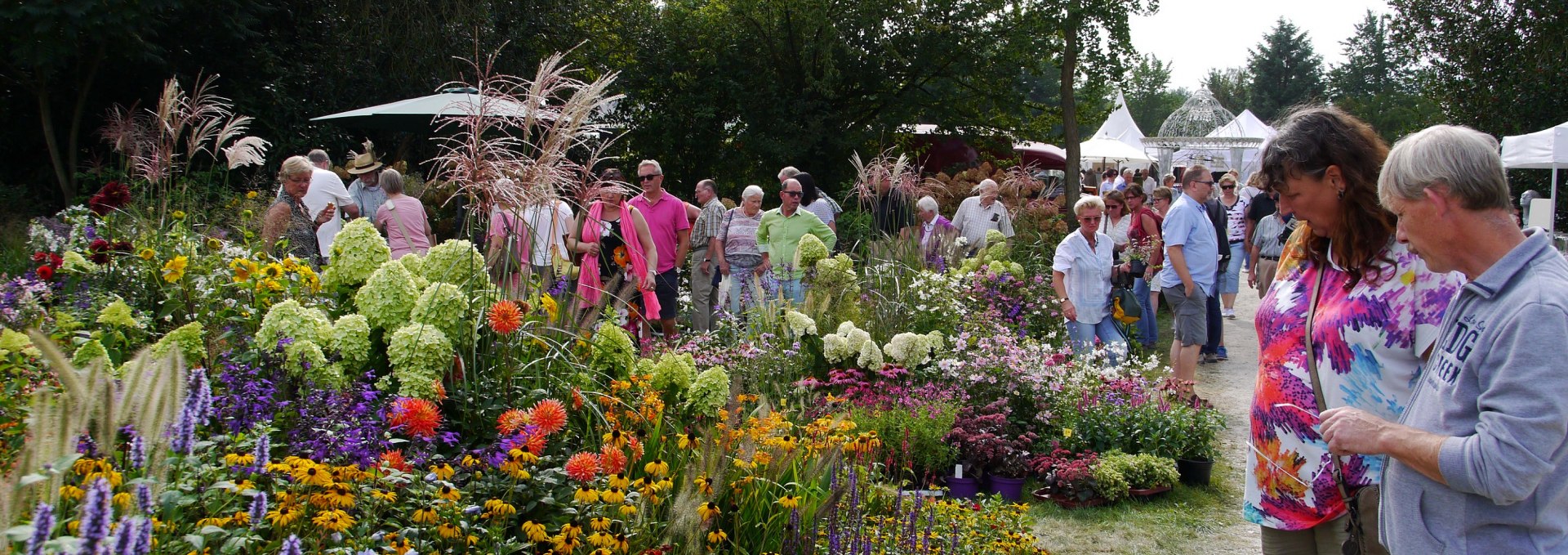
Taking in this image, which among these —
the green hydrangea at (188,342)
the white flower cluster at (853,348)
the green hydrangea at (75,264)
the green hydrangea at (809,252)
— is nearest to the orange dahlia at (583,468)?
the green hydrangea at (188,342)

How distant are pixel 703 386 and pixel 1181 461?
305cm

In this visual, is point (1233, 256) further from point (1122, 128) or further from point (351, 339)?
point (1122, 128)

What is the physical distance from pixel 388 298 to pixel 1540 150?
545 inches

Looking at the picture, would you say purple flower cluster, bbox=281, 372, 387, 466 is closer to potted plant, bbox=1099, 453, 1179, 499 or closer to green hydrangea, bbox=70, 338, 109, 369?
green hydrangea, bbox=70, 338, 109, 369

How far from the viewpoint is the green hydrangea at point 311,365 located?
323 centimetres

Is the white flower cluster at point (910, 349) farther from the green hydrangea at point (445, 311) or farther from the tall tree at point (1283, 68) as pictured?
the tall tree at point (1283, 68)

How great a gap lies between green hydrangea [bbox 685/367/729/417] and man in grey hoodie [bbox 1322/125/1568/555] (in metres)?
2.26

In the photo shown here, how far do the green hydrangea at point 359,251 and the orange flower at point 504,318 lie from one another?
2.74ft

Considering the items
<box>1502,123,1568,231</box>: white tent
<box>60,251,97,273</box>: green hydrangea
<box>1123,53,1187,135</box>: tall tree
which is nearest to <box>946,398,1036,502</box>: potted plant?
<box>60,251,97,273</box>: green hydrangea

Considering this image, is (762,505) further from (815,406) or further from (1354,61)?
(1354,61)

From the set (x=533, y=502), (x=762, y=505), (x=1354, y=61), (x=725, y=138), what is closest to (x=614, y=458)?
(x=533, y=502)

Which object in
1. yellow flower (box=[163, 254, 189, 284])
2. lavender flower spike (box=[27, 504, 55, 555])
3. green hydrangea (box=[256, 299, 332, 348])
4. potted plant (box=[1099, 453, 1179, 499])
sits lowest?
potted plant (box=[1099, 453, 1179, 499])

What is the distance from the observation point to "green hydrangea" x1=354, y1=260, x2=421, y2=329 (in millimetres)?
3602

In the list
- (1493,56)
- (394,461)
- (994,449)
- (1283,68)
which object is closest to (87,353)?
(394,461)
